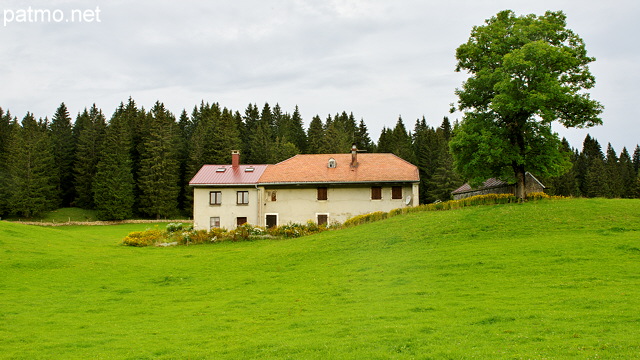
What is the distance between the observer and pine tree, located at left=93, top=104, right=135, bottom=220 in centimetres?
6956

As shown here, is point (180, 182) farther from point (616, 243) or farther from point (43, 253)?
point (616, 243)

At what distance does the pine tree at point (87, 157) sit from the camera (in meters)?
77.4

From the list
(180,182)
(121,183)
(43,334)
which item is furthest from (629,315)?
(180,182)

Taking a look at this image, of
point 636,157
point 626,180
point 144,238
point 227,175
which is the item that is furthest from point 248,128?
point 636,157

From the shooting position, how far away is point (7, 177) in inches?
2771

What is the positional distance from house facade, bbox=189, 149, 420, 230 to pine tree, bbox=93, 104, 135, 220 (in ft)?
94.8

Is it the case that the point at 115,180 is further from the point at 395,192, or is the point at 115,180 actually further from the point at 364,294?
the point at 364,294

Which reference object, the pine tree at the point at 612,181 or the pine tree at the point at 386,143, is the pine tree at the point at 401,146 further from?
the pine tree at the point at 612,181

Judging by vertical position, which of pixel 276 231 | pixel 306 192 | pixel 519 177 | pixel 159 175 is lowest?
pixel 276 231

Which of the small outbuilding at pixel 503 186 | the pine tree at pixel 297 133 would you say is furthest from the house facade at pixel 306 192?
the pine tree at pixel 297 133

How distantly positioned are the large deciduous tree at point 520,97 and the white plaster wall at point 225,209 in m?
20.3

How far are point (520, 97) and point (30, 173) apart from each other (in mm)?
69902

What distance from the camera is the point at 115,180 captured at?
70.8m

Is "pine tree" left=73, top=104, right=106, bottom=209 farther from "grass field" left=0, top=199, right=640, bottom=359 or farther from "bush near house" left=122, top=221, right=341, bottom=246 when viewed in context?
"grass field" left=0, top=199, right=640, bottom=359
